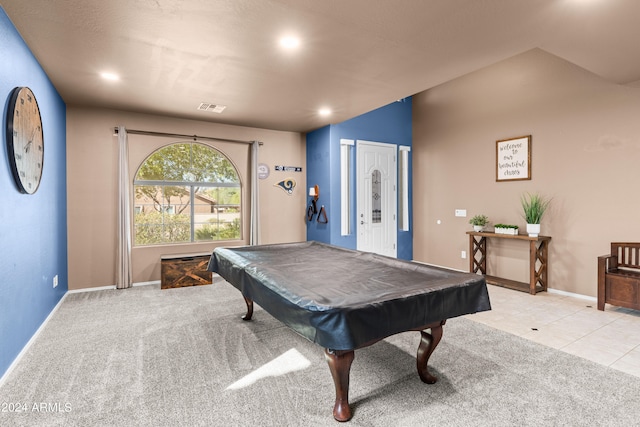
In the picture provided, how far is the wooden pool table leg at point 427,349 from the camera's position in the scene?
2158 mm

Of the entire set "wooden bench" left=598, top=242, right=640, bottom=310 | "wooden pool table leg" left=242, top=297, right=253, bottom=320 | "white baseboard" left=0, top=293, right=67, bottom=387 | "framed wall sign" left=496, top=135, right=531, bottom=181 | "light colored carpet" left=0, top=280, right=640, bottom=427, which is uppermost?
"framed wall sign" left=496, top=135, right=531, bottom=181

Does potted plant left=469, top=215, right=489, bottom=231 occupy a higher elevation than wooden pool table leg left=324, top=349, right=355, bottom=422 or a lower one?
higher

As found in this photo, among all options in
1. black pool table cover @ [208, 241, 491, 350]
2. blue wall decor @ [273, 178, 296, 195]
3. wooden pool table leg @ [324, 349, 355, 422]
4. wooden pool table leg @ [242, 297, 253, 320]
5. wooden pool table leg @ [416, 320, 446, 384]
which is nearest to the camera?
black pool table cover @ [208, 241, 491, 350]

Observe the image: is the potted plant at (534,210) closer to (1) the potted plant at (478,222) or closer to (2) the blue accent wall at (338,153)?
(1) the potted plant at (478,222)

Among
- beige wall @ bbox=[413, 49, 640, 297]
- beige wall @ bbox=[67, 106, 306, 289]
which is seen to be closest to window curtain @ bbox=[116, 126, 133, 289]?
beige wall @ bbox=[67, 106, 306, 289]

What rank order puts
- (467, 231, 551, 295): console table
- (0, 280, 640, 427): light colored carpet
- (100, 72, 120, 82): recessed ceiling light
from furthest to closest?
(467, 231, 551, 295): console table
(100, 72, 120, 82): recessed ceiling light
(0, 280, 640, 427): light colored carpet

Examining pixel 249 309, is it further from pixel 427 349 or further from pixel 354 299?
pixel 354 299

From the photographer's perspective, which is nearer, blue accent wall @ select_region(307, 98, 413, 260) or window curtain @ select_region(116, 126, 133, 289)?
window curtain @ select_region(116, 126, 133, 289)

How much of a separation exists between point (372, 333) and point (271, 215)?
15.3 ft

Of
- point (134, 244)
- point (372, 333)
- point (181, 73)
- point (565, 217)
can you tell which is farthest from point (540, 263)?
point (134, 244)

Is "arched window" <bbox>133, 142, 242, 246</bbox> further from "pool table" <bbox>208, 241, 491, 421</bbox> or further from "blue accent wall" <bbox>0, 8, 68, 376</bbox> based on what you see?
"pool table" <bbox>208, 241, 491, 421</bbox>

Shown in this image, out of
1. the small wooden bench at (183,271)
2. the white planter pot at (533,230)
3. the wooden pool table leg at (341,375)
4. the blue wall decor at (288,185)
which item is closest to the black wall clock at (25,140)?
the small wooden bench at (183,271)

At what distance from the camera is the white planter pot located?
4.44 meters

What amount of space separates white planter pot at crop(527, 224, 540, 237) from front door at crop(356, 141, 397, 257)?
7.96 feet
